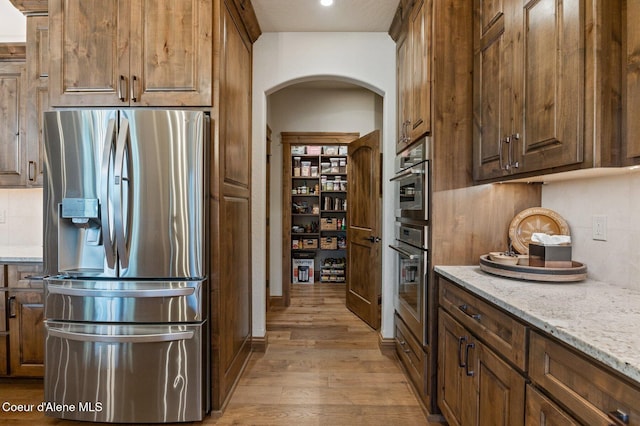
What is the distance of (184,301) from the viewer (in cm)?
185

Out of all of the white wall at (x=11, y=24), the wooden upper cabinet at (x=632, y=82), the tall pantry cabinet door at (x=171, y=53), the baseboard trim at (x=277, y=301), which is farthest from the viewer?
the baseboard trim at (x=277, y=301)

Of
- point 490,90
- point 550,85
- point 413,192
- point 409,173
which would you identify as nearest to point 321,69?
point 409,173

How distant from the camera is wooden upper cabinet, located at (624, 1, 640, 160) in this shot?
111 centimetres

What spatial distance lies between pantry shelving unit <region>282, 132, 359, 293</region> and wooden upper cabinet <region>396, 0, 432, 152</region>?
8.41 feet

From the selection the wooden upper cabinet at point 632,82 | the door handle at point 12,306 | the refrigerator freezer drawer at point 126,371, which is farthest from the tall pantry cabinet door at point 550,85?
the door handle at point 12,306

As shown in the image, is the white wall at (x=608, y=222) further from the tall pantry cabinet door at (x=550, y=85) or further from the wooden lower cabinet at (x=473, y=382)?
the wooden lower cabinet at (x=473, y=382)

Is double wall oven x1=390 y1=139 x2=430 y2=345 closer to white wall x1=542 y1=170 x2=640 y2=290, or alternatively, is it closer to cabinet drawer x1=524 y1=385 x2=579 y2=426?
white wall x1=542 y1=170 x2=640 y2=290

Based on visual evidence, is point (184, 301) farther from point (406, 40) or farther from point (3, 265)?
point (406, 40)

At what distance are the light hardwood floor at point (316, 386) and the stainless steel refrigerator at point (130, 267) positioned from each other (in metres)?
0.36

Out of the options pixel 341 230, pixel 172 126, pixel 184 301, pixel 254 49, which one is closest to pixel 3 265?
pixel 184 301

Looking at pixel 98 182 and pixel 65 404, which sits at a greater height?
pixel 98 182

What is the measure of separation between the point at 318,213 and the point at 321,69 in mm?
2742

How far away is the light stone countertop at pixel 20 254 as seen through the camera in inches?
88.6

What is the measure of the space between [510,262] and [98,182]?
2.27 m
